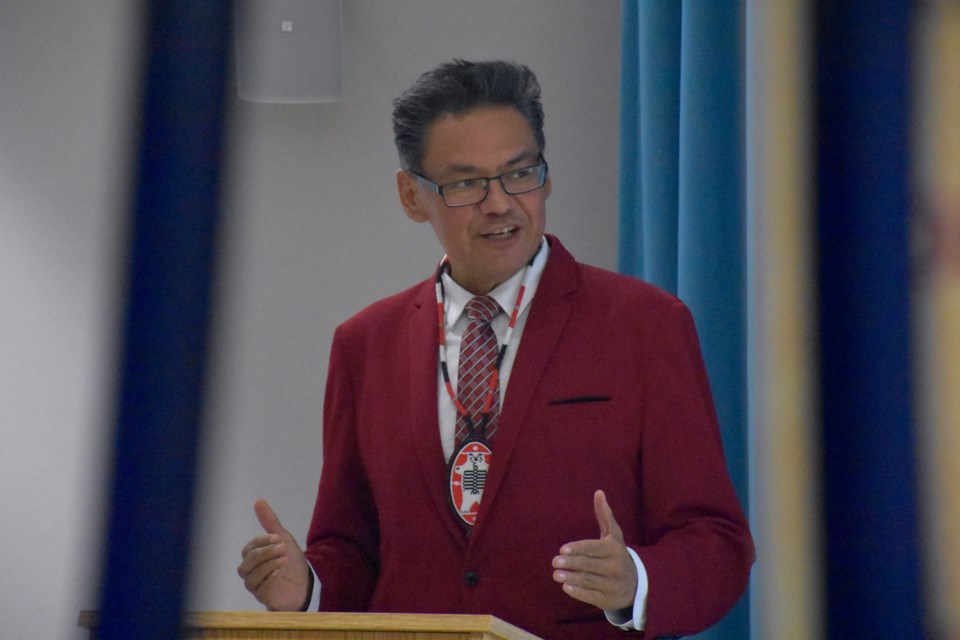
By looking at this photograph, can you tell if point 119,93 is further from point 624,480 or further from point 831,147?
point 624,480

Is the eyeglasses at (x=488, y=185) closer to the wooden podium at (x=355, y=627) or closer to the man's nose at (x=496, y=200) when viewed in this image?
the man's nose at (x=496, y=200)

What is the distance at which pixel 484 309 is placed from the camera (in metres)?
1.80

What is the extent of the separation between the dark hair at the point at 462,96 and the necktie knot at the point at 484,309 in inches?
8.9

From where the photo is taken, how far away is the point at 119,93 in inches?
19.2

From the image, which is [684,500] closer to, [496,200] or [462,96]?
[496,200]

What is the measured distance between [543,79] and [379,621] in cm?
249

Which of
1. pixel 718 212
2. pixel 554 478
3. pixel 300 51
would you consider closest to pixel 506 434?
pixel 554 478

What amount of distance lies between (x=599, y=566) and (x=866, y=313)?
3.06 ft

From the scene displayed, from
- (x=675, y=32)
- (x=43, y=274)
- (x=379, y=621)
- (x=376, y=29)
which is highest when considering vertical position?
(x=376, y=29)

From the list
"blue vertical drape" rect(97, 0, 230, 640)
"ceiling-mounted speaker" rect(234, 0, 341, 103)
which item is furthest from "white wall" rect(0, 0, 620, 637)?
"blue vertical drape" rect(97, 0, 230, 640)

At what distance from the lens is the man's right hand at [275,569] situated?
1589mm

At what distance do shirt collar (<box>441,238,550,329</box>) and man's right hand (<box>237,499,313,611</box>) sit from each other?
1.37ft

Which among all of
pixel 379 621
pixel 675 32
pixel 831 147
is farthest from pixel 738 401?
pixel 831 147

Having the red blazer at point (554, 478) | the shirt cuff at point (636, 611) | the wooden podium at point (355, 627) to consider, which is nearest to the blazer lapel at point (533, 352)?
the red blazer at point (554, 478)
